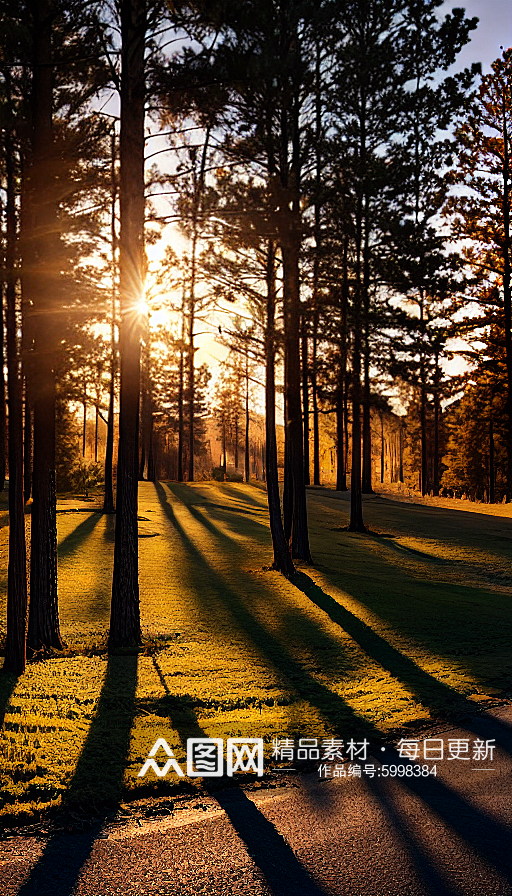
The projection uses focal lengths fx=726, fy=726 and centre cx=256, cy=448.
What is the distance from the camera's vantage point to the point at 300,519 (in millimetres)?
16719

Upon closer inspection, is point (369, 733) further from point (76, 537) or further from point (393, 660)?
point (76, 537)

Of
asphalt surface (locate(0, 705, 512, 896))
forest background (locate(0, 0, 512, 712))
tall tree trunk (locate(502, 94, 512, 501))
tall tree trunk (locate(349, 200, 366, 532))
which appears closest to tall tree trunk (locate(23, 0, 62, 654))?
forest background (locate(0, 0, 512, 712))

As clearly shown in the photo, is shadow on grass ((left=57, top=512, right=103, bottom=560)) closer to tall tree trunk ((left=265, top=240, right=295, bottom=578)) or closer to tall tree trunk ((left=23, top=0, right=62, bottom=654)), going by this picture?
tall tree trunk ((left=265, top=240, right=295, bottom=578))

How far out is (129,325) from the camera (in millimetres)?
9648

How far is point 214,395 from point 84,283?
6015 centimetres

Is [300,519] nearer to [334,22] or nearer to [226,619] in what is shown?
[226,619]

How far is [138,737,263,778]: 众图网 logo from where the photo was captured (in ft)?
17.2

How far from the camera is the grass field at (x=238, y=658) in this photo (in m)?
5.78

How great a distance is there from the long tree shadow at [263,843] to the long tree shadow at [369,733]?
1009mm

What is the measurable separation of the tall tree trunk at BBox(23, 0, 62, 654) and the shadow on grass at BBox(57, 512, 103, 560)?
6.04 metres

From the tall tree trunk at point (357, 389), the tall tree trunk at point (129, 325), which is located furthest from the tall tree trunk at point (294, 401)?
the tall tree trunk at point (129, 325)

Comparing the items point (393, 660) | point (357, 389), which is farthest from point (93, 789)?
point (357, 389)

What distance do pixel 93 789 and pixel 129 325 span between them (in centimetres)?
624

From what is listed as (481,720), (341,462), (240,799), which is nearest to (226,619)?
(481,720)
